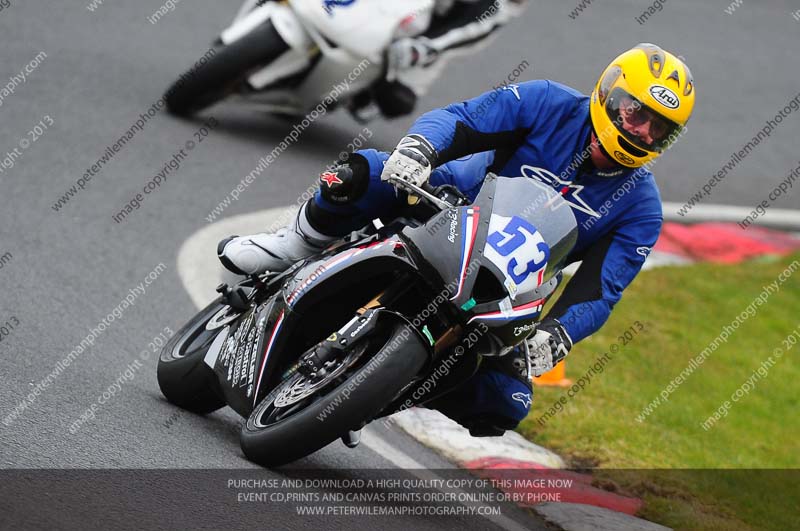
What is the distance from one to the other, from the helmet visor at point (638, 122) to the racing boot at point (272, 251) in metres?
1.43

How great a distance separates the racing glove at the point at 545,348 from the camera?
467 cm

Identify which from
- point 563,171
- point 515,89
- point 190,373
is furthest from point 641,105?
point 190,373

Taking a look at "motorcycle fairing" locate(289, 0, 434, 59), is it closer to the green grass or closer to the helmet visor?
the green grass

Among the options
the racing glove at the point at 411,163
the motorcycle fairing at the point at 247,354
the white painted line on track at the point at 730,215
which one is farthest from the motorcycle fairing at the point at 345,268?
the white painted line on track at the point at 730,215

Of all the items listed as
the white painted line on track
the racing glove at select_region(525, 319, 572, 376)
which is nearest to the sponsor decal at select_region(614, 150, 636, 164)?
the racing glove at select_region(525, 319, 572, 376)

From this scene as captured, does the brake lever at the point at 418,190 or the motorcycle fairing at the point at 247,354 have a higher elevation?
the brake lever at the point at 418,190

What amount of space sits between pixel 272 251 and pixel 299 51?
444 cm

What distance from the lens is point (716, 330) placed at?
28.3ft

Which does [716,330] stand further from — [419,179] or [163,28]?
[163,28]

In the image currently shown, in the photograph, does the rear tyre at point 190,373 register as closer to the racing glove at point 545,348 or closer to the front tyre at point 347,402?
the front tyre at point 347,402

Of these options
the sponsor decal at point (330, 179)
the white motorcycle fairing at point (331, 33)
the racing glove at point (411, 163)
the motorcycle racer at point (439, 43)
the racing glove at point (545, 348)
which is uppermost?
the racing glove at point (411, 163)

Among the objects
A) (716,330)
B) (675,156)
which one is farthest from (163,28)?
(716,330)

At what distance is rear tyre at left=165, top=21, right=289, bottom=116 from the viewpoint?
30.5 ft

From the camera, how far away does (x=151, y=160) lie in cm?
889
